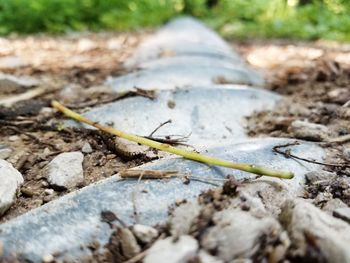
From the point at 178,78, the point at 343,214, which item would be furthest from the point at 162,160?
the point at 178,78

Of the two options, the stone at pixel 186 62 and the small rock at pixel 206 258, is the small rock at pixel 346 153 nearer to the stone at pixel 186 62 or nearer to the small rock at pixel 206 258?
the small rock at pixel 206 258

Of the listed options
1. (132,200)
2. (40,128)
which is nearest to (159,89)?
(40,128)

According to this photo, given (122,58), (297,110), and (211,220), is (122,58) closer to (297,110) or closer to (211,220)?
(297,110)

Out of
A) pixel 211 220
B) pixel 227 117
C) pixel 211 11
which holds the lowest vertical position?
pixel 211 11

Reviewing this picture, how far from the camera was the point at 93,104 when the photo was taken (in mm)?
2002

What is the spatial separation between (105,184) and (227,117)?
849 millimetres

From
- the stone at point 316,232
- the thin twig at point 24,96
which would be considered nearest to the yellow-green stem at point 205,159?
the stone at point 316,232

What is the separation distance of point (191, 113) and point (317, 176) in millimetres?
689

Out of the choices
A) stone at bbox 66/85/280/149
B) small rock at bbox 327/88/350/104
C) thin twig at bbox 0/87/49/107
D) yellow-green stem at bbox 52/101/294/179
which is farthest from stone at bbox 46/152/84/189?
small rock at bbox 327/88/350/104

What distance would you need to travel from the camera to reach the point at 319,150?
152cm

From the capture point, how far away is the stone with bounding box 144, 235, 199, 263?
0.88m

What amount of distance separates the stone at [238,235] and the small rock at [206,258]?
1cm

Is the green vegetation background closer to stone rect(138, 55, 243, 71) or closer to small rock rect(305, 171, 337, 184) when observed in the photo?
stone rect(138, 55, 243, 71)

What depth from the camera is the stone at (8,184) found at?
1.19 metres
